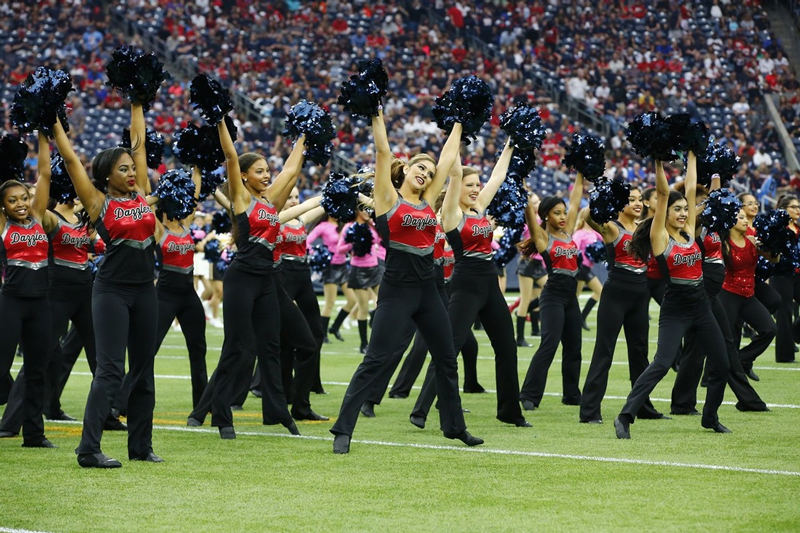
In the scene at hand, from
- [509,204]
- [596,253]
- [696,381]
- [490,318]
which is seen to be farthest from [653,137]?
[596,253]

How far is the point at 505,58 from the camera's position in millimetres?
33969

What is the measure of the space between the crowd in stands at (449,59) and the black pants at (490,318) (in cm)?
2074

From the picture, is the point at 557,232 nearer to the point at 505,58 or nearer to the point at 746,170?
the point at 746,170

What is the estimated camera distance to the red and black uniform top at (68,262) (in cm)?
809

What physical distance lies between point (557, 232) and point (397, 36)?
25336 mm

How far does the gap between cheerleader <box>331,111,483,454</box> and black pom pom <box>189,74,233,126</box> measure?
0.99 metres

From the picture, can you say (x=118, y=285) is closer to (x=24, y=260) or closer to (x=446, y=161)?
(x=24, y=260)

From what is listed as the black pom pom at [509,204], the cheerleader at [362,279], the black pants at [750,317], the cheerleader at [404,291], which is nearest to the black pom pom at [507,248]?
the black pom pom at [509,204]

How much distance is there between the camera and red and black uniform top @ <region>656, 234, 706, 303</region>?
25.6 feet

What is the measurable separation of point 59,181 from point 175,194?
997 mm

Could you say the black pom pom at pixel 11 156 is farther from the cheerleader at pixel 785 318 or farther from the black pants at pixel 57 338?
the cheerleader at pixel 785 318

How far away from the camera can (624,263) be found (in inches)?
345

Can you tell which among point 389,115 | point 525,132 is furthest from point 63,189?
point 389,115

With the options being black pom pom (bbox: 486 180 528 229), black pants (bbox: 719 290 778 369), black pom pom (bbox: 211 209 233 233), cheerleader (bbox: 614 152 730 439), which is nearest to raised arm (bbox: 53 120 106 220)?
black pom pom (bbox: 211 209 233 233)
